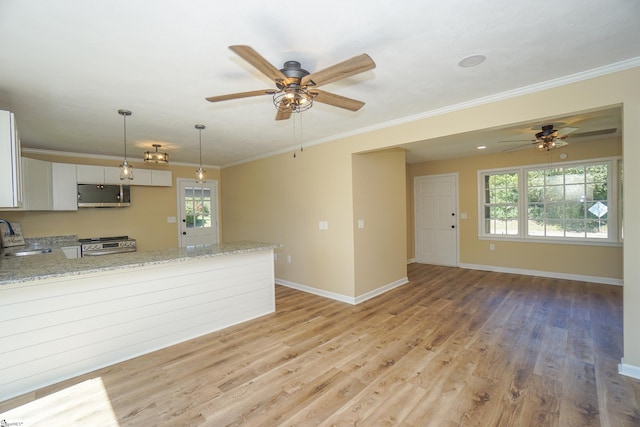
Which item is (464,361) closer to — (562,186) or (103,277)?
(103,277)

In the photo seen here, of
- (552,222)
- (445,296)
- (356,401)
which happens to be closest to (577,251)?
(552,222)

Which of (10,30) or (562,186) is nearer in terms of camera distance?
(10,30)

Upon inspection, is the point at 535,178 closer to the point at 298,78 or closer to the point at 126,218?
the point at 298,78

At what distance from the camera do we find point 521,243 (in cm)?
562

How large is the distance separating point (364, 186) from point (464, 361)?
8.54 ft

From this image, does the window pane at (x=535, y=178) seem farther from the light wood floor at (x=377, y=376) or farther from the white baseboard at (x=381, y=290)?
the white baseboard at (x=381, y=290)

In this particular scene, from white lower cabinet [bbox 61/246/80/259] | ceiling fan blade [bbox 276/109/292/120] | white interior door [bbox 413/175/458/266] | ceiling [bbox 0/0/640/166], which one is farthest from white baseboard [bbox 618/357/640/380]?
white lower cabinet [bbox 61/246/80/259]

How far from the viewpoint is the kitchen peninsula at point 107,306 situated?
2270mm

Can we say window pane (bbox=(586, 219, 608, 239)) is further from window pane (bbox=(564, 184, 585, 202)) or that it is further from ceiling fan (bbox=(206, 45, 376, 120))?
ceiling fan (bbox=(206, 45, 376, 120))

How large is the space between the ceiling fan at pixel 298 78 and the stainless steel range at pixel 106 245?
430cm

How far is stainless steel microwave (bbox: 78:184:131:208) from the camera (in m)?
4.84

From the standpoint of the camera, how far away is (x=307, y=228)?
16.0 ft

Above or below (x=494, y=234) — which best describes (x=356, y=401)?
below

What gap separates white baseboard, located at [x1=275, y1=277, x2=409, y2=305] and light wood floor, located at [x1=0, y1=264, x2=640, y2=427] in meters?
0.41
